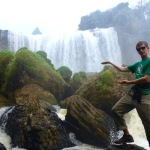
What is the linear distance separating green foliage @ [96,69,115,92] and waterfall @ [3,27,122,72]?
89.5ft

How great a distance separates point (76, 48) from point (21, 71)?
2597cm

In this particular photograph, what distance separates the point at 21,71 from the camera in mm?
17672

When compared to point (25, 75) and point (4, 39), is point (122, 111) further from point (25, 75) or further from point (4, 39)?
point (4, 39)

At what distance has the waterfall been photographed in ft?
139

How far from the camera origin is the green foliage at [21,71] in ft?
57.4

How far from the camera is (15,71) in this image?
57.7ft

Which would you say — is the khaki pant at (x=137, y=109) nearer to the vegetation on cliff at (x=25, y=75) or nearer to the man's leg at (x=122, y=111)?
the man's leg at (x=122, y=111)

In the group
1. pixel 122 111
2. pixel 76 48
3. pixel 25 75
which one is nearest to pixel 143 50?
pixel 122 111

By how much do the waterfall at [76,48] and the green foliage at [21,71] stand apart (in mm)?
23096

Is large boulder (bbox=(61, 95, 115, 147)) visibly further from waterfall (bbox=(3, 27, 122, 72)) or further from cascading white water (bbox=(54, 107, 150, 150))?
waterfall (bbox=(3, 27, 122, 72))

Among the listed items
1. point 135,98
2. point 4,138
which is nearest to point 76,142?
point 4,138

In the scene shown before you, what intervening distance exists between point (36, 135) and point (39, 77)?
8.57 meters

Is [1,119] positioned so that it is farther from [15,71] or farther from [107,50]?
[107,50]

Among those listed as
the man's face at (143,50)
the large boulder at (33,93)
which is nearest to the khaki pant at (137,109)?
the man's face at (143,50)
